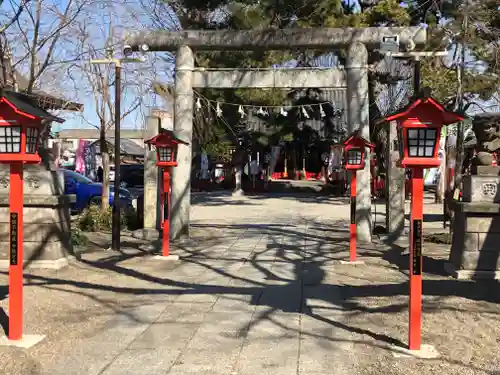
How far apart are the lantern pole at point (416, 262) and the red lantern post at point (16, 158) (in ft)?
11.9

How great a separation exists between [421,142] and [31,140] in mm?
3772

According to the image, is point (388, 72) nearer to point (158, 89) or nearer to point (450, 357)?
point (158, 89)

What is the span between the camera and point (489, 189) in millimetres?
8852

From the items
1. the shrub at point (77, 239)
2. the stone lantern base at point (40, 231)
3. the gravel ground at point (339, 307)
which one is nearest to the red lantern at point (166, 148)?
the gravel ground at point (339, 307)

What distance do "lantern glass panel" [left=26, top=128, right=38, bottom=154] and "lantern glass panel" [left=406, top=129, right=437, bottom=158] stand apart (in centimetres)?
363

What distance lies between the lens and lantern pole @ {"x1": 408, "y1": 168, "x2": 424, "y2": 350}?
534cm

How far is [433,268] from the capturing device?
965cm

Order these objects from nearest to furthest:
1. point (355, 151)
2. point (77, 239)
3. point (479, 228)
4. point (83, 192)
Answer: point (479, 228) < point (355, 151) < point (77, 239) < point (83, 192)

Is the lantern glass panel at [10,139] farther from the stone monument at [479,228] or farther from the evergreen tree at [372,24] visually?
the evergreen tree at [372,24]

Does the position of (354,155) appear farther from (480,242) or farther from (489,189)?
(480,242)

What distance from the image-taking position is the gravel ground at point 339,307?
5148mm

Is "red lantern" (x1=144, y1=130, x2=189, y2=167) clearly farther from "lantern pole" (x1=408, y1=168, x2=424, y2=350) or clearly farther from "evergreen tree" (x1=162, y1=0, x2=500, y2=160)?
"lantern pole" (x1=408, y1=168, x2=424, y2=350)

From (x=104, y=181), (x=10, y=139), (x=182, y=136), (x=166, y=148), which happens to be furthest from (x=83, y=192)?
(x=10, y=139)

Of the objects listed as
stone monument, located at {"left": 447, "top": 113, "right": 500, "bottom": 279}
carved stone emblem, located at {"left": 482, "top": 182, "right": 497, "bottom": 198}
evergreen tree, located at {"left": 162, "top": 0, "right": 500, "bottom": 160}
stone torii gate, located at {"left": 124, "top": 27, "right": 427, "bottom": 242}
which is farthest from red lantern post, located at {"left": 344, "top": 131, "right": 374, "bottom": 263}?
evergreen tree, located at {"left": 162, "top": 0, "right": 500, "bottom": 160}
